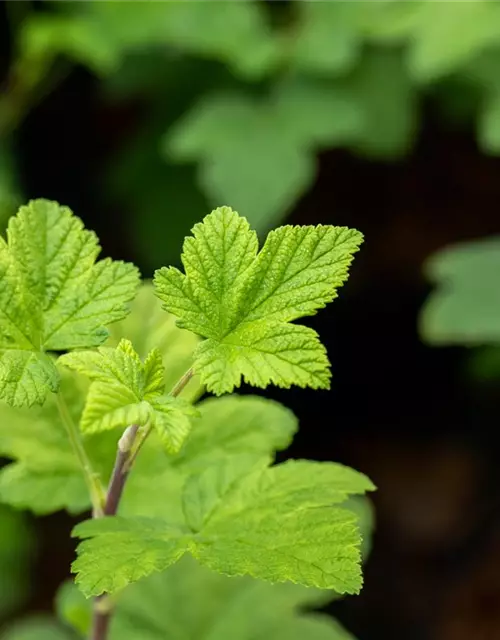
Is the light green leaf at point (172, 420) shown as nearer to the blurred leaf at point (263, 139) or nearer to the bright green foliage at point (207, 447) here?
the bright green foliage at point (207, 447)

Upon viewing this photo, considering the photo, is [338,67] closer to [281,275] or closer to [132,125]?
[132,125]

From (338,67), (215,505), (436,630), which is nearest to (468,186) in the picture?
(338,67)

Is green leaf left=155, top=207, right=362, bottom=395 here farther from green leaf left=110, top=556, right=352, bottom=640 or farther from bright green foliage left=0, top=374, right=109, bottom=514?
green leaf left=110, top=556, right=352, bottom=640

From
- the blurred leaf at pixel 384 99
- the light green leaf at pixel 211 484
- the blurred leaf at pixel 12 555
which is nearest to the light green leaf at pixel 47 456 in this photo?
the light green leaf at pixel 211 484

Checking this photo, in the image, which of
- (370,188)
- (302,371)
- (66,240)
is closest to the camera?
(302,371)

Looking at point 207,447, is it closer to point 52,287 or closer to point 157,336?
point 157,336

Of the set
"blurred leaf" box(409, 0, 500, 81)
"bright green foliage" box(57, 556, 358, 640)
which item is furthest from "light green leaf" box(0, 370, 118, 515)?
"blurred leaf" box(409, 0, 500, 81)

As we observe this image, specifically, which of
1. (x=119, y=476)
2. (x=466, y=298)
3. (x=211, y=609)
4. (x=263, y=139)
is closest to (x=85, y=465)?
(x=119, y=476)
